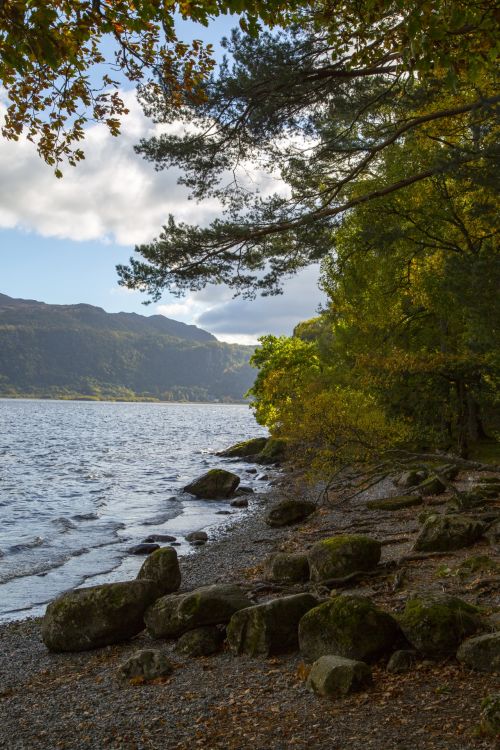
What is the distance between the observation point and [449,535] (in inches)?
512

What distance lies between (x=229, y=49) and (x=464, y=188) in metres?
6.98

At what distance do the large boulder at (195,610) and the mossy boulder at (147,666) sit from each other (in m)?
0.99

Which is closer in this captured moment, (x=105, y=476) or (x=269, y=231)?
(x=269, y=231)

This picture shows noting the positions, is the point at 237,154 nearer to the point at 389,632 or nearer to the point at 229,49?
the point at 229,49

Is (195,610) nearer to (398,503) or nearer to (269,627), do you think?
(269,627)

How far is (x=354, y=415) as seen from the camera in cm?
2214

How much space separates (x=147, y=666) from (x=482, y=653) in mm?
4802

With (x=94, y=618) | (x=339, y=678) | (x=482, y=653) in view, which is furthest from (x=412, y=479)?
(x=339, y=678)

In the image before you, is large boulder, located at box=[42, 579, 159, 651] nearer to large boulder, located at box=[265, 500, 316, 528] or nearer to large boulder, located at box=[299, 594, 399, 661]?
large boulder, located at box=[299, 594, 399, 661]

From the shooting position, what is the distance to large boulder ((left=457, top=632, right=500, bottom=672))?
715cm

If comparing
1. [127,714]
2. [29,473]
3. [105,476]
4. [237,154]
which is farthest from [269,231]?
[29,473]

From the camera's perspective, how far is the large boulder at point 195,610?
10.3 meters

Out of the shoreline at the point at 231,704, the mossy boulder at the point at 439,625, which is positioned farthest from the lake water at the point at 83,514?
the mossy boulder at the point at 439,625

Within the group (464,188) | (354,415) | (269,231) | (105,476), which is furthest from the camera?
(105,476)
